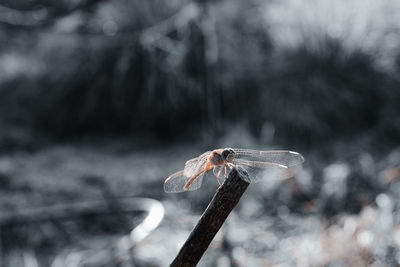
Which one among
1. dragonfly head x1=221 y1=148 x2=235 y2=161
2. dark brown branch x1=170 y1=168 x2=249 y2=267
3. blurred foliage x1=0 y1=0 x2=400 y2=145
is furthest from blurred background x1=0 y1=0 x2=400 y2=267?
dark brown branch x1=170 y1=168 x2=249 y2=267

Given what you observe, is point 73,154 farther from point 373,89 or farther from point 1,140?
point 373,89

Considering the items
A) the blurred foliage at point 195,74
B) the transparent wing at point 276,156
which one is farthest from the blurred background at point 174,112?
the transparent wing at point 276,156

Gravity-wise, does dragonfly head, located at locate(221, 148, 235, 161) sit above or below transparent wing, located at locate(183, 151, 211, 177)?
above

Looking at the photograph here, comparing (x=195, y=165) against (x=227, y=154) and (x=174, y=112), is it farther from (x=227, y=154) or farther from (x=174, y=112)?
(x=174, y=112)

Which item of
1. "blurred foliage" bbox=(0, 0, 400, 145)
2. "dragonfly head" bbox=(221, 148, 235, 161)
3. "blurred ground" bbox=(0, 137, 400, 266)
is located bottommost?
"blurred ground" bbox=(0, 137, 400, 266)

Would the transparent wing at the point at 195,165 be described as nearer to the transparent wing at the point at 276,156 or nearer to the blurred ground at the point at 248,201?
the transparent wing at the point at 276,156

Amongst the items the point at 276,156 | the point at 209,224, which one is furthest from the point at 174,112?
the point at 209,224

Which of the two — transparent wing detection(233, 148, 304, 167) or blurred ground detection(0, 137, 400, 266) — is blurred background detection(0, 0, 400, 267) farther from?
transparent wing detection(233, 148, 304, 167)
